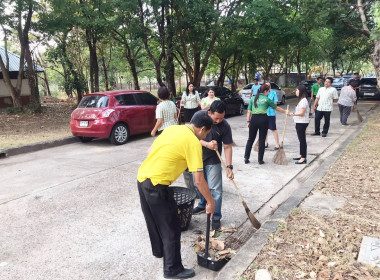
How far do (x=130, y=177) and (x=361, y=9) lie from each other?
1013cm

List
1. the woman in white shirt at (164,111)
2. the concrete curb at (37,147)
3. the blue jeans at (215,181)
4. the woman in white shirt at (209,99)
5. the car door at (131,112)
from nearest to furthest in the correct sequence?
the blue jeans at (215,181) < the woman in white shirt at (164,111) < the woman in white shirt at (209,99) < the concrete curb at (37,147) < the car door at (131,112)

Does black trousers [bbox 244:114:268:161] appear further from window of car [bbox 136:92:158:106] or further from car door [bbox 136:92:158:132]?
window of car [bbox 136:92:158:106]

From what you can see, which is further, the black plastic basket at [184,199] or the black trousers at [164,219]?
the black plastic basket at [184,199]

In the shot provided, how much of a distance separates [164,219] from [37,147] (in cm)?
749

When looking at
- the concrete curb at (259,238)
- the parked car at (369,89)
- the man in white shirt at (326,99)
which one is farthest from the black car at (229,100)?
the parked car at (369,89)

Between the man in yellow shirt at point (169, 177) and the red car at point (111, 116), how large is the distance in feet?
20.7

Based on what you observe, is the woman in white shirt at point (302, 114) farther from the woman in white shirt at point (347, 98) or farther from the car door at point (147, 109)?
the woman in white shirt at point (347, 98)

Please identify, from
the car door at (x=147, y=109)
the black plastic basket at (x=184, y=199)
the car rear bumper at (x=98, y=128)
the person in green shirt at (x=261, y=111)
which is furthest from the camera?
the car door at (x=147, y=109)

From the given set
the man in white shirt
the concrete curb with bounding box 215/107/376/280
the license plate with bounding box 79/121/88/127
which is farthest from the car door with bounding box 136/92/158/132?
the concrete curb with bounding box 215/107/376/280

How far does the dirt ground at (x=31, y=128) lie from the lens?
9594 mm

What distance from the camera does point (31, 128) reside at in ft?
38.8

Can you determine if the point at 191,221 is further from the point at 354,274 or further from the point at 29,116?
the point at 29,116

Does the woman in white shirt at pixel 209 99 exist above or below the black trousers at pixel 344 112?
above

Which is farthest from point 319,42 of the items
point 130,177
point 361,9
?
point 130,177
